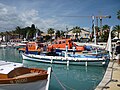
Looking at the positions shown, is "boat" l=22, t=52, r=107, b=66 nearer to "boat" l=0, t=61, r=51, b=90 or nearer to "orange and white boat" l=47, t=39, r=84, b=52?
"orange and white boat" l=47, t=39, r=84, b=52

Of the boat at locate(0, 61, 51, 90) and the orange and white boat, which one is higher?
the orange and white boat

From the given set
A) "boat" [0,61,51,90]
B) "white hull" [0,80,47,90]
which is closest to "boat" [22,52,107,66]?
"boat" [0,61,51,90]

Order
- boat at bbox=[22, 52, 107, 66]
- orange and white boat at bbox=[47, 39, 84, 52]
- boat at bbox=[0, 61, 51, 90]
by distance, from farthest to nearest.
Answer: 1. orange and white boat at bbox=[47, 39, 84, 52]
2. boat at bbox=[22, 52, 107, 66]
3. boat at bbox=[0, 61, 51, 90]

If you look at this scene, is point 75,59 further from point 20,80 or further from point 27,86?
point 20,80

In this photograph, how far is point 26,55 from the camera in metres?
33.7

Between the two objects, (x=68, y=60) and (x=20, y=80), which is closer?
(x=20, y=80)

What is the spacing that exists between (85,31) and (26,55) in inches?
3376

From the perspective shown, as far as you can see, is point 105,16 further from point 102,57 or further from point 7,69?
point 7,69

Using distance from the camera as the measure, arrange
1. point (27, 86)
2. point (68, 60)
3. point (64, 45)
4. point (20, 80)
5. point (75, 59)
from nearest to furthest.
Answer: point (20, 80)
point (27, 86)
point (75, 59)
point (68, 60)
point (64, 45)

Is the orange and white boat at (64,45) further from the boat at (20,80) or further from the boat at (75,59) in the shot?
the boat at (20,80)

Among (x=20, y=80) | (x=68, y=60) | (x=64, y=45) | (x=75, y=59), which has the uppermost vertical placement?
(x=64, y=45)

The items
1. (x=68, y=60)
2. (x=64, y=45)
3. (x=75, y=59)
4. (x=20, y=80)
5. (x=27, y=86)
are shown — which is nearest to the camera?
(x=20, y=80)

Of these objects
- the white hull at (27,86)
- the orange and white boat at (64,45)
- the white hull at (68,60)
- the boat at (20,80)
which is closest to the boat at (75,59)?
the white hull at (68,60)

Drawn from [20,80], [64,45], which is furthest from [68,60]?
[20,80]
